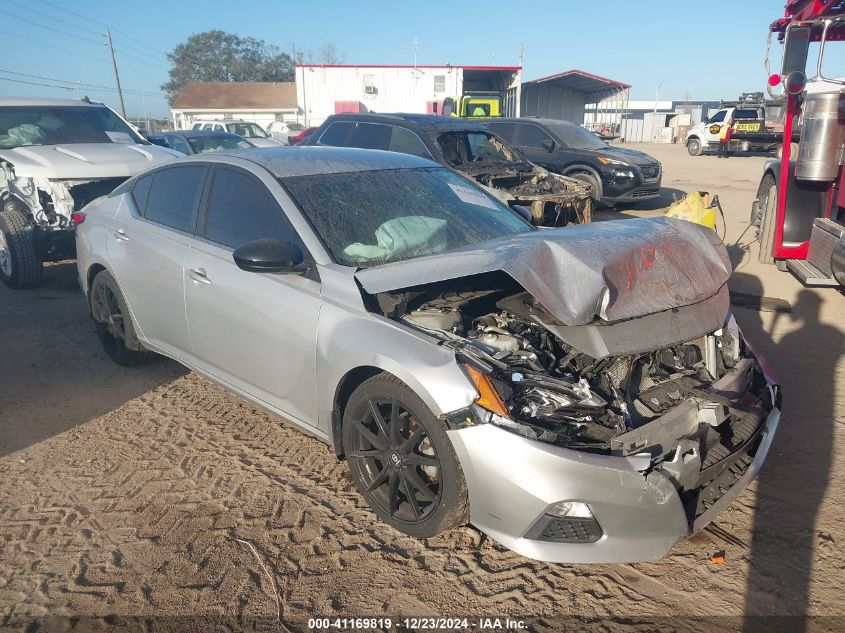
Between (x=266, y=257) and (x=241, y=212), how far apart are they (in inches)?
30.4

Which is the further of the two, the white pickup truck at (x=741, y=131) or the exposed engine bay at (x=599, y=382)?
the white pickup truck at (x=741, y=131)

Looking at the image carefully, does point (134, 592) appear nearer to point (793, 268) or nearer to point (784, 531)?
point (784, 531)

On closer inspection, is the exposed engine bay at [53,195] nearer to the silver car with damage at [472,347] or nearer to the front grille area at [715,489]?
the silver car with damage at [472,347]

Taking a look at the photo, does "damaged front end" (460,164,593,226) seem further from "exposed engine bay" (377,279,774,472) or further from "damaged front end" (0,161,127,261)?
"exposed engine bay" (377,279,774,472)

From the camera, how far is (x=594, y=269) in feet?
9.52

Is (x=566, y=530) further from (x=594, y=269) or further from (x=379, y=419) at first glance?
(x=594, y=269)

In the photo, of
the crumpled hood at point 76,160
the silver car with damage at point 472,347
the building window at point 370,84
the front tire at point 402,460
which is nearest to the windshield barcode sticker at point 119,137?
the crumpled hood at point 76,160

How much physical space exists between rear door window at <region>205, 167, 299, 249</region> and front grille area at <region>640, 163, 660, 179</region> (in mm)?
10197

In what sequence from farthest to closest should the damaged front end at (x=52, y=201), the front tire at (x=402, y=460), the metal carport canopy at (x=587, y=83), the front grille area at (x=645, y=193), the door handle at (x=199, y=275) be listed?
1. the metal carport canopy at (x=587, y=83)
2. the front grille area at (x=645, y=193)
3. the damaged front end at (x=52, y=201)
4. the door handle at (x=199, y=275)
5. the front tire at (x=402, y=460)

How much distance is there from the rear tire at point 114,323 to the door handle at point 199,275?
109cm

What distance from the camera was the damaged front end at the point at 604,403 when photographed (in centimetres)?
248

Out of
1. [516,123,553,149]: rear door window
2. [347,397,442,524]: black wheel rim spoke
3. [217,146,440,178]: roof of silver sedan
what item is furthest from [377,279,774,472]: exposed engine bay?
[516,123,553,149]: rear door window

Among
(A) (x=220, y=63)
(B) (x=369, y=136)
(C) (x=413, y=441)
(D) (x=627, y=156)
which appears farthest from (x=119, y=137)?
(A) (x=220, y=63)

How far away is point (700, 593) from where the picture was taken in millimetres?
2623
